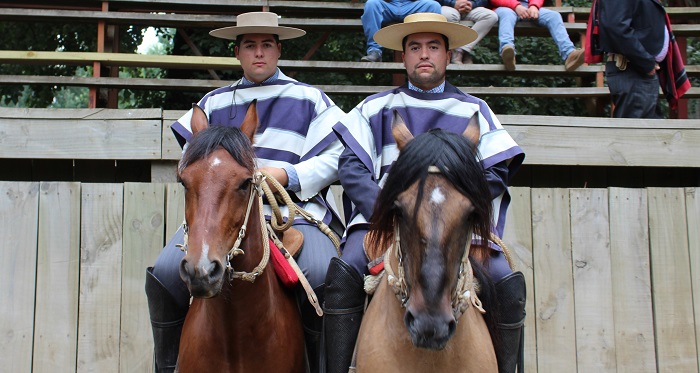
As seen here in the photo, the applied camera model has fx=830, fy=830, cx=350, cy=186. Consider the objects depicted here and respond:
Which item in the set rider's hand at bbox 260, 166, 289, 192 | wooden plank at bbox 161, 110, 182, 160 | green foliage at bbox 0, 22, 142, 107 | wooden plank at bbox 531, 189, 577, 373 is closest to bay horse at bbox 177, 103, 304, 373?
rider's hand at bbox 260, 166, 289, 192

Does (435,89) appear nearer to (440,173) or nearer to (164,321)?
(440,173)

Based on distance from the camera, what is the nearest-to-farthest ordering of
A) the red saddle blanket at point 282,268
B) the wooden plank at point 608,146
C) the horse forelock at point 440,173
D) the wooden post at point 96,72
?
the horse forelock at point 440,173 < the red saddle blanket at point 282,268 < the wooden plank at point 608,146 < the wooden post at point 96,72

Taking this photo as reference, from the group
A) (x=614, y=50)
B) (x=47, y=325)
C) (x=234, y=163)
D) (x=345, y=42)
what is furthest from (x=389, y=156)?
(x=345, y=42)

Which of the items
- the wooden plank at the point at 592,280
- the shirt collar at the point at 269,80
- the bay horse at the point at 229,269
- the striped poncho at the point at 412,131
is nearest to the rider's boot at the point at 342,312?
the bay horse at the point at 229,269

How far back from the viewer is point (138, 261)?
17.6ft

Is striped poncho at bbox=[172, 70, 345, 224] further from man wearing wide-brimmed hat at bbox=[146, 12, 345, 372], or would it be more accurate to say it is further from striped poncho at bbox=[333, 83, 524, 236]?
striped poncho at bbox=[333, 83, 524, 236]

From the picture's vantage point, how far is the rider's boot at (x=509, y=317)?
3.85m

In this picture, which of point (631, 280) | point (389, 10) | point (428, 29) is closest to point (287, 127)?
point (428, 29)

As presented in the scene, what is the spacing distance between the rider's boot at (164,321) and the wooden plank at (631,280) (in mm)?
2883

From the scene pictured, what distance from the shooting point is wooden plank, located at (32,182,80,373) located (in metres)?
5.27

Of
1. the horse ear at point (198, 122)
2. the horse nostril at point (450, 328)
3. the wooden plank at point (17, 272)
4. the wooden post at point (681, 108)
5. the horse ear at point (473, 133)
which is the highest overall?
the horse ear at point (473, 133)

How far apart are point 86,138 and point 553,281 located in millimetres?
3322

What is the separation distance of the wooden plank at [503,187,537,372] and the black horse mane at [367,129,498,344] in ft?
7.03

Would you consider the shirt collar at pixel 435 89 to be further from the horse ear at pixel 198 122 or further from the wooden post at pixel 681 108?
the wooden post at pixel 681 108
